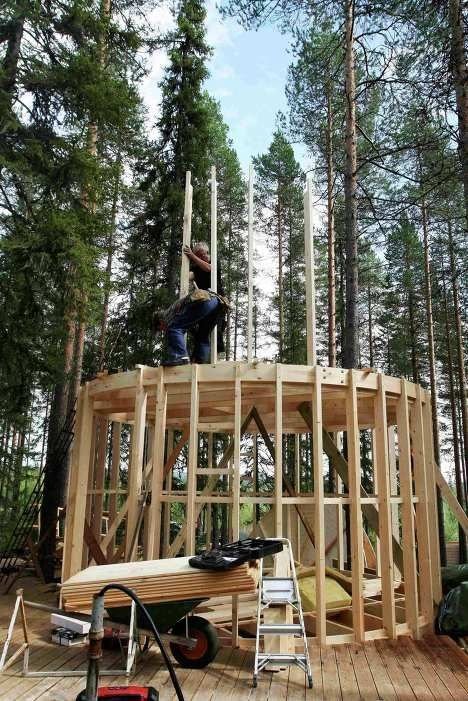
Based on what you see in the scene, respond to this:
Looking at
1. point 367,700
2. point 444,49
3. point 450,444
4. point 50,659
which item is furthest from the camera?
point 450,444

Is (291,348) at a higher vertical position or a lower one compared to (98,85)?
lower

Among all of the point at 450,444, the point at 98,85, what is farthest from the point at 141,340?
the point at 450,444

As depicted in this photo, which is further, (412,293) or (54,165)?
(412,293)

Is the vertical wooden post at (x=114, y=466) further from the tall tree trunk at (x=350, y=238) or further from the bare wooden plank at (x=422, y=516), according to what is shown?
the bare wooden plank at (x=422, y=516)

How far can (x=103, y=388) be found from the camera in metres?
6.73

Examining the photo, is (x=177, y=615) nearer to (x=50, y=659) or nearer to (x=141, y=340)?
(x=50, y=659)

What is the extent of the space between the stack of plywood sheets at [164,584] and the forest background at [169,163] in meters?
4.88

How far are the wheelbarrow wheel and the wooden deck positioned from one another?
9 cm

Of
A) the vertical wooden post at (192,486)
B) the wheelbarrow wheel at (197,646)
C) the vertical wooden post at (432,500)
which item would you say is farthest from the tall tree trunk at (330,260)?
the wheelbarrow wheel at (197,646)

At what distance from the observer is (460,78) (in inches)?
254

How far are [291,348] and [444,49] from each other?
13654 millimetres

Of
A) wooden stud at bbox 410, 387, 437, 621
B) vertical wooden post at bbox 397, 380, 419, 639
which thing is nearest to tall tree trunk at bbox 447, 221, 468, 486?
wooden stud at bbox 410, 387, 437, 621

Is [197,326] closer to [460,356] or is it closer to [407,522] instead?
[407,522]

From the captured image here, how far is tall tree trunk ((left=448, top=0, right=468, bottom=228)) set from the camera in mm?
6012
